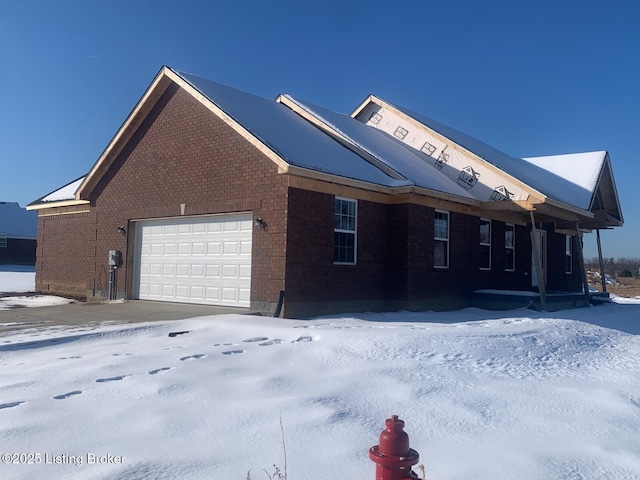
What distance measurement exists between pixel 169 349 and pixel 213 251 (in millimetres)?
6084

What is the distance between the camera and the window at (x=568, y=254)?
2391 centimetres

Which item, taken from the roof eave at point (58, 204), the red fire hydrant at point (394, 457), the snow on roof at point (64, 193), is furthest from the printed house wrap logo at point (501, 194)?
the red fire hydrant at point (394, 457)

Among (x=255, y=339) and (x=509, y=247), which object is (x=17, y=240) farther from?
(x=255, y=339)

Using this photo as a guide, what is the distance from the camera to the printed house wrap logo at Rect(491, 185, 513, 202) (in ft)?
53.0

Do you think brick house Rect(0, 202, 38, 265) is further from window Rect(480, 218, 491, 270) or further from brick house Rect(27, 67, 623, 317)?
window Rect(480, 218, 491, 270)

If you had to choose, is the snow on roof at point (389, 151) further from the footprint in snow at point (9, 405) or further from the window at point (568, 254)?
the footprint in snow at point (9, 405)

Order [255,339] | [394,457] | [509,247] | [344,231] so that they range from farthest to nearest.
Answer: [509,247] < [344,231] < [255,339] < [394,457]

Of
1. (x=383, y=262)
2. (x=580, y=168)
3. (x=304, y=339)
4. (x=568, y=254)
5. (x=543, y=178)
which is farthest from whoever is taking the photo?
(x=568, y=254)

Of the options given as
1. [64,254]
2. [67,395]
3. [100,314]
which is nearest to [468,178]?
[100,314]

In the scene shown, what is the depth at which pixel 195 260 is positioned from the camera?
14.6 metres

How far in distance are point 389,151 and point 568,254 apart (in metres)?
11.6

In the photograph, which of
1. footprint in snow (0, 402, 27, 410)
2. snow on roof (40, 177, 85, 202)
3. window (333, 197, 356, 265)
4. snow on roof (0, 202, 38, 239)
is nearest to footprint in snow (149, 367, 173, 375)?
footprint in snow (0, 402, 27, 410)

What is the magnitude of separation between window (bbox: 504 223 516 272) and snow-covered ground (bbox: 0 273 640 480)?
925cm

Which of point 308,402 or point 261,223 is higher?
point 261,223
